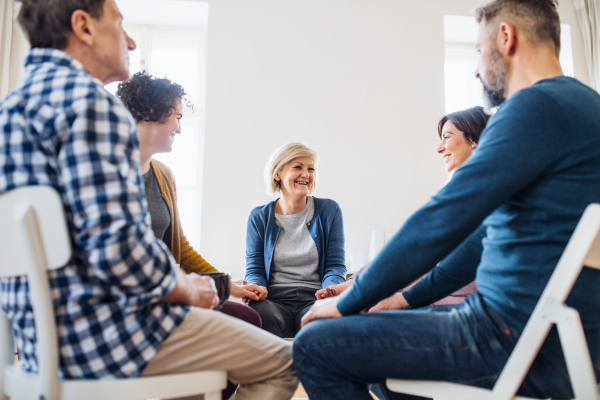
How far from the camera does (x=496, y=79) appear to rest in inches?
41.3

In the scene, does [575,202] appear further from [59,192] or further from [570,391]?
[59,192]

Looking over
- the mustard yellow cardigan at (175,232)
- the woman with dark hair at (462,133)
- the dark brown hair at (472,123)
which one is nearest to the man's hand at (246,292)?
the mustard yellow cardigan at (175,232)

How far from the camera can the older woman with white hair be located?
200cm

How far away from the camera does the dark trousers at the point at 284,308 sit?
71.8 inches

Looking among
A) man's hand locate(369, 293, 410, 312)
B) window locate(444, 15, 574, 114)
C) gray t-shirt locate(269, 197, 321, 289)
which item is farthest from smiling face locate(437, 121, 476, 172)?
window locate(444, 15, 574, 114)

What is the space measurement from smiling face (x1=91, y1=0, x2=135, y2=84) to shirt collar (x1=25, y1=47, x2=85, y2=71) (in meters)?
0.09

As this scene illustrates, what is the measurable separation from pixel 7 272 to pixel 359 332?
2.09 feet

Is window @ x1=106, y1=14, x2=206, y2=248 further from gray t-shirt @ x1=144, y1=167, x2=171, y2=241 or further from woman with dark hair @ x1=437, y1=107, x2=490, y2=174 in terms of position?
woman with dark hair @ x1=437, y1=107, x2=490, y2=174

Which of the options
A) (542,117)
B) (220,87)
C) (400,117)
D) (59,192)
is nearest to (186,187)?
(220,87)

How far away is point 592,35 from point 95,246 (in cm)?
475

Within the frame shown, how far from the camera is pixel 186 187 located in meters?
3.88

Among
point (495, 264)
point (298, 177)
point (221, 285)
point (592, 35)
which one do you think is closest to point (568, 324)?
point (495, 264)

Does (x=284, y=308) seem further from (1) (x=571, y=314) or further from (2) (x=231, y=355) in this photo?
(1) (x=571, y=314)

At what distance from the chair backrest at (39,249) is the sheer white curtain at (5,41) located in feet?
11.0
